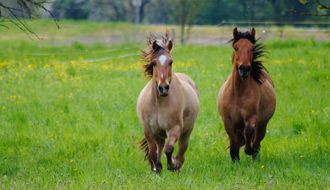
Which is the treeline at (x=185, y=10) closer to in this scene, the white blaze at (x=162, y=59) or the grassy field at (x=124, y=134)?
the grassy field at (x=124, y=134)

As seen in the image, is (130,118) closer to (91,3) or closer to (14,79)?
(14,79)

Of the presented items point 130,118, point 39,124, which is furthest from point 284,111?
point 39,124

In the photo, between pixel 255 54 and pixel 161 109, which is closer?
pixel 161 109

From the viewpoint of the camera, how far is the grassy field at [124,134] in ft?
19.3

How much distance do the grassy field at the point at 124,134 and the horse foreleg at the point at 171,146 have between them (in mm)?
175

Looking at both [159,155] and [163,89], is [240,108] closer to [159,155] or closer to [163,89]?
[159,155]

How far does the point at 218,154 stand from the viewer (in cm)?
769

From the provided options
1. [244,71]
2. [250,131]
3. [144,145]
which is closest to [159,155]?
[144,145]

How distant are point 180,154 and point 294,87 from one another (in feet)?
21.3

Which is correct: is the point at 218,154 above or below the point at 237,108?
below

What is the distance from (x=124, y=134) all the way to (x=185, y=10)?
72.7 ft

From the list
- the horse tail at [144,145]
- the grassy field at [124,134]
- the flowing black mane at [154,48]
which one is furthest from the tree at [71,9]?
the flowing black mane at [154,48]

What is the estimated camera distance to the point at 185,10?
29.8 meters

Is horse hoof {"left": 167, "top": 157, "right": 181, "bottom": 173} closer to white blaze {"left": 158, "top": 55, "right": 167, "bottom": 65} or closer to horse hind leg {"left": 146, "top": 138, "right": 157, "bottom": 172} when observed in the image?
horse hind leg {"left": 146, "top": 138, "right": 157, "bottom": 172}
